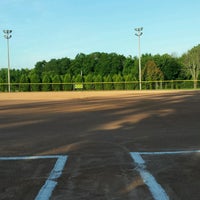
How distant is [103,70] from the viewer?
370 feet

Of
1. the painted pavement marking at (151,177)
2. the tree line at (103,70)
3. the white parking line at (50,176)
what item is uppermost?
the tree line at (103,70)

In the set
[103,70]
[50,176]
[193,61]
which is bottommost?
[50,176]

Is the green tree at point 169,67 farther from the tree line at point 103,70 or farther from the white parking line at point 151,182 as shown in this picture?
the white parking line at point 151,182

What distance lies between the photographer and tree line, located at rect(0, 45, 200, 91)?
7156 cm

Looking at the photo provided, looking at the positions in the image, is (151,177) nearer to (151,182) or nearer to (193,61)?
(151,182)

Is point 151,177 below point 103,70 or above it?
below

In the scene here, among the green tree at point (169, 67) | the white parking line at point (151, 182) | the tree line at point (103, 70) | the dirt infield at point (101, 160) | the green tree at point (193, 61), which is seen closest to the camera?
the white parking line at point (151, 182)

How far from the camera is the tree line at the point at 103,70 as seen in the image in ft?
235

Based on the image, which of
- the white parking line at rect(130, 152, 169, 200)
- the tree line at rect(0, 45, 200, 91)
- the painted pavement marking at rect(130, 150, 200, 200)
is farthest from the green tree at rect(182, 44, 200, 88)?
the white parking line at rect(130, 152, 169, 200)

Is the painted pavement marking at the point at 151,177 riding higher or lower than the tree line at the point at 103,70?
lower

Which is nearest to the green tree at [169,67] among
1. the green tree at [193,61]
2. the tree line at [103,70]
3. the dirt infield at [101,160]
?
the tree line at [103,70]

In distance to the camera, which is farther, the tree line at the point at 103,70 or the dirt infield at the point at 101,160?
the tree line at the point at 103,70

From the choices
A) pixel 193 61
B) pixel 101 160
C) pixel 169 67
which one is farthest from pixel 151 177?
pixel 193 61

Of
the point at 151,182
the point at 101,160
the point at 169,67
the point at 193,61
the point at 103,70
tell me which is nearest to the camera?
the point at 151,182
